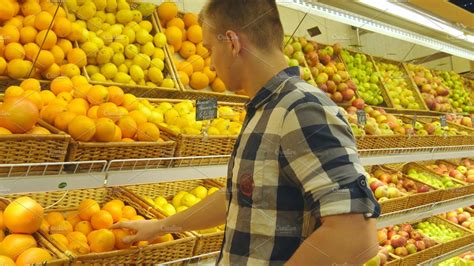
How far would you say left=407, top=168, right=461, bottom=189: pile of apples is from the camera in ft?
12.0

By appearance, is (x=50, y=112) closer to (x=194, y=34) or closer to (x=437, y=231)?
(x=194, y=34)

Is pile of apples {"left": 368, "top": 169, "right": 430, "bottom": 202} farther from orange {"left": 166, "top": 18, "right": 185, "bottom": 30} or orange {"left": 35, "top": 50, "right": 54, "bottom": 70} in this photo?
orange {"left": 35, "top": 50, "right": 54, "bottom": 70}

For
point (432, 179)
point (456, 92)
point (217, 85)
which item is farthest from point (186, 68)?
point (456, 92)

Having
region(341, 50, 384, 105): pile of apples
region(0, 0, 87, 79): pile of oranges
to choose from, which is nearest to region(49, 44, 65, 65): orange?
region(0, 0, 87, 79): pile of oranges

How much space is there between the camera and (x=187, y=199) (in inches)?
84.0

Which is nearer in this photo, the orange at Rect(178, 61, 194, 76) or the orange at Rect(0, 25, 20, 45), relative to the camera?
the orange at Rect(0, 25, 20, 45)

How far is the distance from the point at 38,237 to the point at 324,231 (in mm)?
959

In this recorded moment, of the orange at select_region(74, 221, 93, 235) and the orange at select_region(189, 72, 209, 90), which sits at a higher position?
the orange at select_region(189, 72, 209, 90)

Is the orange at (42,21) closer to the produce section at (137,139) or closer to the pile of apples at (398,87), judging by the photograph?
the produce section at (137,139)

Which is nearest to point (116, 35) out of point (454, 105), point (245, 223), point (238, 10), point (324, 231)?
point (238, 10)

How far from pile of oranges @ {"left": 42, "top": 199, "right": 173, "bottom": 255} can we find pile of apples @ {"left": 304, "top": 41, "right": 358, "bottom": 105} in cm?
215

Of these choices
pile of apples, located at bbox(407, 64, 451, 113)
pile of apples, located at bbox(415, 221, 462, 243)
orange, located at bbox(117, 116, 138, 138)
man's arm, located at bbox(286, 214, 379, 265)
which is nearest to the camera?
man's arm, located at bbox(286, 214, 379, 265)

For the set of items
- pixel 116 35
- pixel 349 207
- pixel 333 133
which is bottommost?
pixel 349 207

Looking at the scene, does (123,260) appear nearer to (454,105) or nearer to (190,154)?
(190,154)
